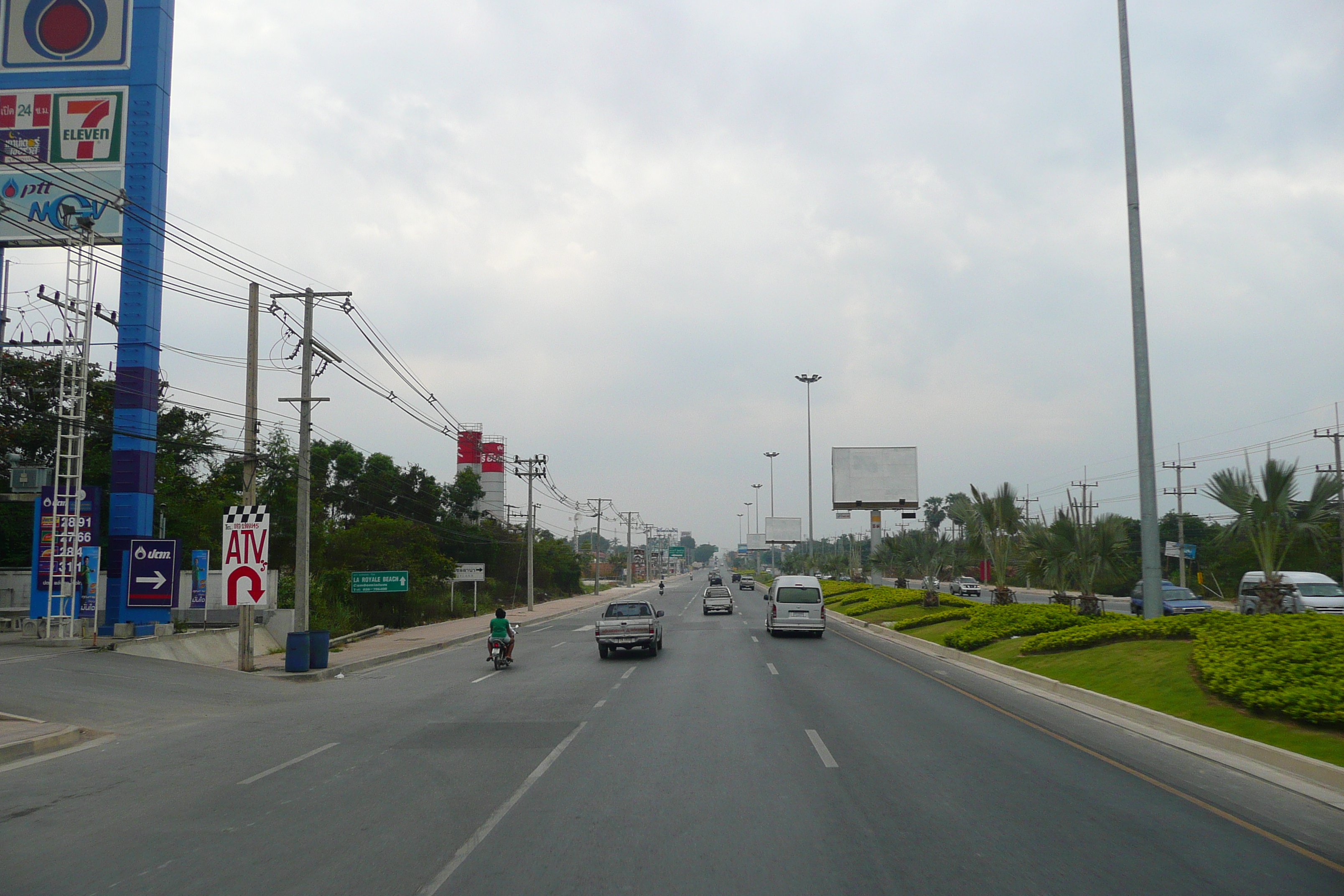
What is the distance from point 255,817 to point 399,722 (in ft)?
19.8

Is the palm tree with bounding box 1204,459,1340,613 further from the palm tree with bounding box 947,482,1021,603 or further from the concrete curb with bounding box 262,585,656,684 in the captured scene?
the concrete curb with bounding box 262,585,656,684

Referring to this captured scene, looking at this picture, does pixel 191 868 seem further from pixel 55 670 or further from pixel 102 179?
pixel 102 179

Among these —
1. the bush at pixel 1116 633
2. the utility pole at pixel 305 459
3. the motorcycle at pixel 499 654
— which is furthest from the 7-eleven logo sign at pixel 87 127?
the bush at pixel 1116 633

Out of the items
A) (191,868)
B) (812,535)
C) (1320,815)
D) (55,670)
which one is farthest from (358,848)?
(812,535)

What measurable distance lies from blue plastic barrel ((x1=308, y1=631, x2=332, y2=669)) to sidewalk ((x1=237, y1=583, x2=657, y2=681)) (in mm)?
251

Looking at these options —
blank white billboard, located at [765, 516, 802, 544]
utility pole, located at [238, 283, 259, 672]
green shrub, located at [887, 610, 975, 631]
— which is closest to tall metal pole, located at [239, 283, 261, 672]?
utility pole, located at [238, 283, 259, 672]

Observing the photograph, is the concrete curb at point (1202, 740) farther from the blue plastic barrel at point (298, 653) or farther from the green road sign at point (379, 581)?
the green road sign at point (379, 581)

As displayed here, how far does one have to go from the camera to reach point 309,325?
24141 millimetres

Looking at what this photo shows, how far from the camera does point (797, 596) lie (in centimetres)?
3262

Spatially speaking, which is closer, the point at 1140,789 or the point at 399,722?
the point at 1140,789

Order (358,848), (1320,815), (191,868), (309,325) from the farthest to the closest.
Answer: (309,325)
(1320,815)
(358,848)
(191,868)

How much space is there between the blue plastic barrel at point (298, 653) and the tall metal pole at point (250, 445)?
88 centimetres

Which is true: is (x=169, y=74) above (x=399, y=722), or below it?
above

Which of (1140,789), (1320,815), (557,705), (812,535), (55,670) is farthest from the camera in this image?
(812,535)
